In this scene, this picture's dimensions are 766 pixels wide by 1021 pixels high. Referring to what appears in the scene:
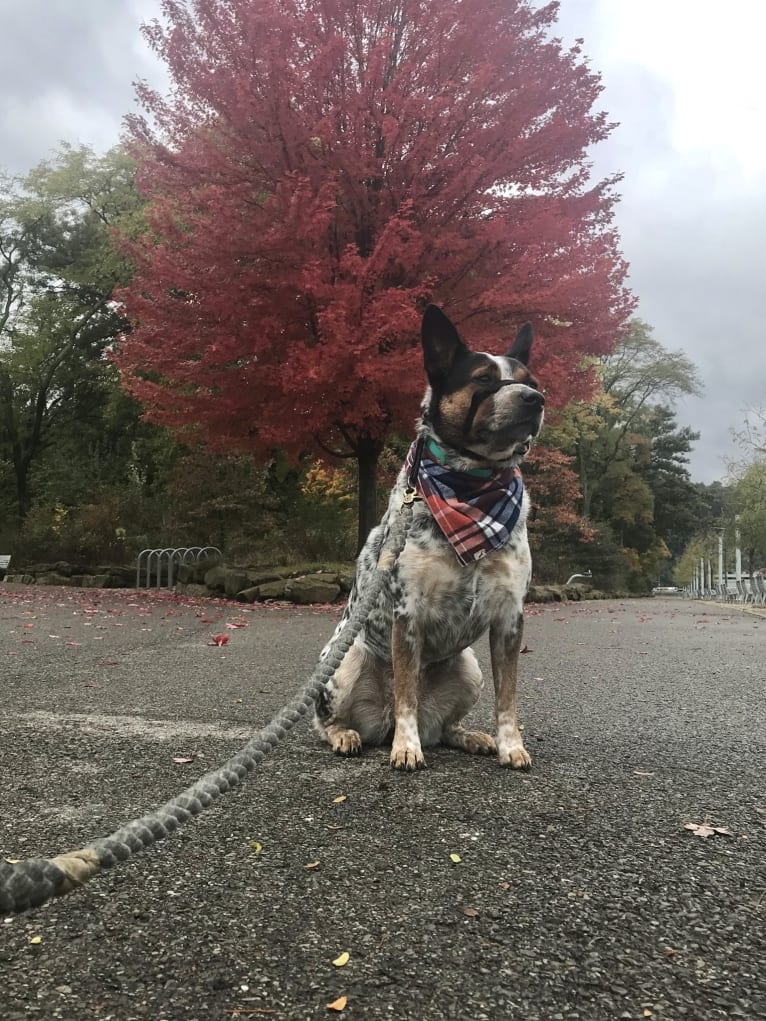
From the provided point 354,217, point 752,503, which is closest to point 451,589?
point 354,217

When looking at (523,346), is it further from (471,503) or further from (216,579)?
(216,579)

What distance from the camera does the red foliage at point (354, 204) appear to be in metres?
9.55

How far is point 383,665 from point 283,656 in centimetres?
342

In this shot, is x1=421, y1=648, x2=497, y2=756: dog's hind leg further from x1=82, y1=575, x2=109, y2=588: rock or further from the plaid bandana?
x1=82, y1=575, x2=109, y2=588: rock

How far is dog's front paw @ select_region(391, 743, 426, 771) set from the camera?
2.58 meters

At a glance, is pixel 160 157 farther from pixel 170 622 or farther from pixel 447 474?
pixel 447 474

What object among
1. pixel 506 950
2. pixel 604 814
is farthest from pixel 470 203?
pixel 506 950

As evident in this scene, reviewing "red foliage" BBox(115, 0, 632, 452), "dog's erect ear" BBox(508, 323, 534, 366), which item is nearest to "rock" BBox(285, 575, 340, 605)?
"red foliage" BBox(115, 0, 632, 452)

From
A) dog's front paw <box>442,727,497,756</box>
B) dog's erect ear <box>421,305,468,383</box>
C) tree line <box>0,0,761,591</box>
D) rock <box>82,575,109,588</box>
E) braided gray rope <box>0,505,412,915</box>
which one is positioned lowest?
rock <box>82,575,109,588</box>

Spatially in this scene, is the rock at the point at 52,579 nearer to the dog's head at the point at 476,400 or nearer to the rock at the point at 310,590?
the rock at the point at 310,590

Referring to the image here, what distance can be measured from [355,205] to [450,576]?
30.8 ft

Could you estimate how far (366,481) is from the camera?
1259 cm

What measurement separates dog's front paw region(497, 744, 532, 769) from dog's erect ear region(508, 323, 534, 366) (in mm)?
1526

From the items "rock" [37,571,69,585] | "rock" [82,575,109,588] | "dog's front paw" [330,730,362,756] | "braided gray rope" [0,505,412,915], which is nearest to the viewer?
"braided gray rope" [0,505,412,915]
